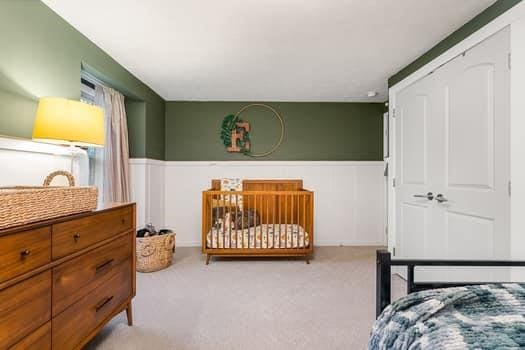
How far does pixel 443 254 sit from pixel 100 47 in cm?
326

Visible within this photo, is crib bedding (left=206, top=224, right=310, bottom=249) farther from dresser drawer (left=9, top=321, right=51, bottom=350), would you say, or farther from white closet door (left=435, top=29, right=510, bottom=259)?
dresser drawer (left=9, top=321, right=51, bottom=350)

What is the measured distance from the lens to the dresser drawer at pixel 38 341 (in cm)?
101

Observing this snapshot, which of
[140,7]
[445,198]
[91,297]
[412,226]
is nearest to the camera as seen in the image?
[91,297]

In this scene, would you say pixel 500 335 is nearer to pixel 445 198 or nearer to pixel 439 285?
pixel 439 285

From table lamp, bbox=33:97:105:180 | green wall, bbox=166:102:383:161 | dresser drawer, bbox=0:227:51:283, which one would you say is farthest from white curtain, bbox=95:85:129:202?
dresser drawer, bbox=0:227:51:283

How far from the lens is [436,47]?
90.0 inches

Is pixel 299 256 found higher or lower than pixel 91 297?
lower

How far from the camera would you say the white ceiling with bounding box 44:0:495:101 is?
1.76 meters

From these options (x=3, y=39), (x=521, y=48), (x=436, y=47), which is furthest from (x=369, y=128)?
(x=3, y=39)

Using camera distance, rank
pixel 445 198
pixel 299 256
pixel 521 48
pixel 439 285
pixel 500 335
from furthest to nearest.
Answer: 1. pixel 299 256
2. pixel 445 198
3. pixel 521 48
4. pixel 439 285
5. pixel 500 335

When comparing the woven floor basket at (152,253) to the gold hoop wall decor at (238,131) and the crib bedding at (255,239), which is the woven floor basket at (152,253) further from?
the gold hoop wall decor at (238,131)

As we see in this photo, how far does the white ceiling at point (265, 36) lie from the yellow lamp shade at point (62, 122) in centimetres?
70

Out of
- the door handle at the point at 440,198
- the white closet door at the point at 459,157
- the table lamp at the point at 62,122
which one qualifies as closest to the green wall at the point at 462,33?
the white closet door at the point at 459,157

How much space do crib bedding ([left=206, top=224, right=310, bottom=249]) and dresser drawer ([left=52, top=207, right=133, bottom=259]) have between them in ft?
4.84
